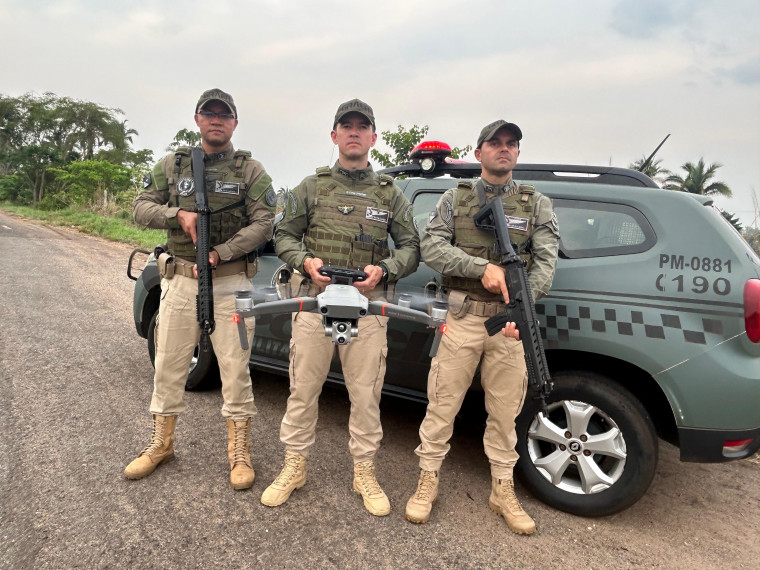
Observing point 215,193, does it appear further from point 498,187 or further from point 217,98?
point 498,187

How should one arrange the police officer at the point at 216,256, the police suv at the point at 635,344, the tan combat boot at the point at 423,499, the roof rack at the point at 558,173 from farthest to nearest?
the roof rack at the point at 558,173
the police officer at the point at 216,256
the tan combat boot at the point at 423,499
the police suv at the point at 635,344

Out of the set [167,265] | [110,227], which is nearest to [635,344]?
[167,265]

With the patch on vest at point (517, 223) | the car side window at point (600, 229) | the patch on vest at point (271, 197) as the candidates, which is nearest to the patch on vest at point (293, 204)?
the patch on vest at point (271, 197)

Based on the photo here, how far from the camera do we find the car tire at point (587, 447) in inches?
91.4

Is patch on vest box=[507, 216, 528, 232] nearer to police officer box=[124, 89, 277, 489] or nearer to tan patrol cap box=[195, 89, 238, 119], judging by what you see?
police officer box=[124, 89, 277, 489]

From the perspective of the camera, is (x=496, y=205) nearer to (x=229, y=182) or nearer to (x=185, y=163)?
(x=229, y=182)

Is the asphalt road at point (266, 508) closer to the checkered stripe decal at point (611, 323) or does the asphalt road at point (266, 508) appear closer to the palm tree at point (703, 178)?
the checkered stripe decal at point (611, 323)

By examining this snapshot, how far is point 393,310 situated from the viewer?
210 centimetres

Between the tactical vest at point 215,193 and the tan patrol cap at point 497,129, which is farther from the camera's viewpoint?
the tactical vest at point 215,193

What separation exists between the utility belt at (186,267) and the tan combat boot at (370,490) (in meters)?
1.17

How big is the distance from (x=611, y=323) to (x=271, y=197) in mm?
1780

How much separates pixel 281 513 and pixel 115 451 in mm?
1039

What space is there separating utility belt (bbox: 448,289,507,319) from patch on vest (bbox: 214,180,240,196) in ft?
3.92

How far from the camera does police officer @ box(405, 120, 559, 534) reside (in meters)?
2.29
